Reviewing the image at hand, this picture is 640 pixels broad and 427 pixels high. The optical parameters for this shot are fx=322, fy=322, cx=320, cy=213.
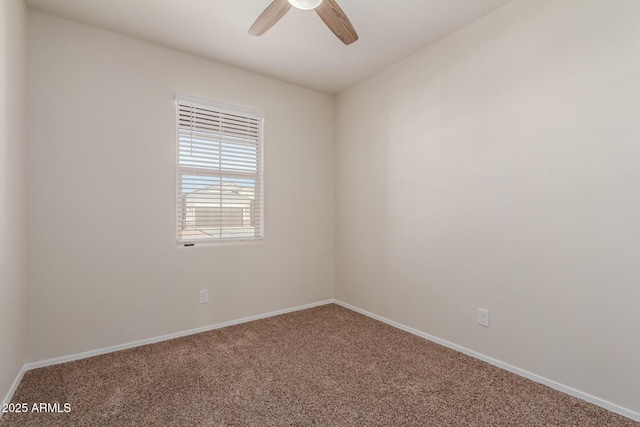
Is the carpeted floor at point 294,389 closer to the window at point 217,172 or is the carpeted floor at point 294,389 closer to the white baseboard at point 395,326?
the white baseboard at point 395,326

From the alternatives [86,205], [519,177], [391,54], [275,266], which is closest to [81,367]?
[86,205]

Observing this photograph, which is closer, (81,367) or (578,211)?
(578,211)

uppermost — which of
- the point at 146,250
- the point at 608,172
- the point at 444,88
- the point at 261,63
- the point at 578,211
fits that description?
the point at 261,63

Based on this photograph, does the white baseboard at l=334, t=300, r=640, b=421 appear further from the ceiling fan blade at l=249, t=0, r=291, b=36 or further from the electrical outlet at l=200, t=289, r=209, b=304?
the ceiling fan blade at l=249, t=0, r=291, b=36

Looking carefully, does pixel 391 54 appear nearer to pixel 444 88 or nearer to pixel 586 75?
pixel 444 88

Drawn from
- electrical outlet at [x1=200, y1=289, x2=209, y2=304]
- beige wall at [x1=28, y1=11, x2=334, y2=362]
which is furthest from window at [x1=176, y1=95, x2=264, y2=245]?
electrical outlet at [x1=200, y1=289, x2=209, y2=304]

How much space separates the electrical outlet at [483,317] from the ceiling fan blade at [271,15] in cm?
245

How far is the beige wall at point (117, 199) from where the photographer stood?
2.33m

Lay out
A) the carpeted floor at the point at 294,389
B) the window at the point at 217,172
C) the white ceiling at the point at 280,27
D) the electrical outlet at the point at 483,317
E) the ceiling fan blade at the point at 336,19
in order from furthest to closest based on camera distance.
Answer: the window at the point at 217,172
the electrical outlet at the point at 483,317
the white ceiling at the point at 280,27
the ceiling fan blade at the point at 336,19
the carpeted floor at the point at 294,389

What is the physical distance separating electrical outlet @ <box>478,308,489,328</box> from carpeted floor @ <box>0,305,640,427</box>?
281 millimetres

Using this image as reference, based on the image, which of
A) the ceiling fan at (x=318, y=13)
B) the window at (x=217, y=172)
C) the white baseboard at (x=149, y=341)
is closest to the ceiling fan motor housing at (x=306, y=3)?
the ceiling fan at (x=318, y=13)

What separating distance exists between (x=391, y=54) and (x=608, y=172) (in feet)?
6.33

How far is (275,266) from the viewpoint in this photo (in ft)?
11.4

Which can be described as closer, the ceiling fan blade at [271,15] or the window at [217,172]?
the ceiling fan blade at [271,15]
